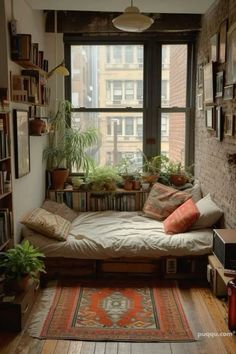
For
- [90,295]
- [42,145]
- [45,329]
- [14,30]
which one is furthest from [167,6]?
Result: [45,329]

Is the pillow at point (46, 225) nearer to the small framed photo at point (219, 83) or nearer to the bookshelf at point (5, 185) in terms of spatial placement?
the bookshelf at point (5, 185)

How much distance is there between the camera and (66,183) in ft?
16.1

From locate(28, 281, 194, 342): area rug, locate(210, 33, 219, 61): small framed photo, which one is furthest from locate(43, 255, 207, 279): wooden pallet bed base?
locate(210, 33, 219, 61): small framed photo

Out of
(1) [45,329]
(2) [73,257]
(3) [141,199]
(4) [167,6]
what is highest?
(4) [167,6]

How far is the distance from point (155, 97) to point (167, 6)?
1.26 m

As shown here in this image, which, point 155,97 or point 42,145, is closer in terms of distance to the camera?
point 42,145

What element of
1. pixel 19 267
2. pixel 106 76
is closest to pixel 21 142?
pixel 19 267

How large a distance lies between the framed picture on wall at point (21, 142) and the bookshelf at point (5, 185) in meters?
0.22

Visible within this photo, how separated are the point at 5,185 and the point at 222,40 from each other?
2.39 metres

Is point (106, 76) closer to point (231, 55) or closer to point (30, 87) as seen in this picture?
point (30, 87)

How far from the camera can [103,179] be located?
4.67m

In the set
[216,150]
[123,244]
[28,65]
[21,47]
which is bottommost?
[123,244]

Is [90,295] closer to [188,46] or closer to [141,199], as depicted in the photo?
[141,199]

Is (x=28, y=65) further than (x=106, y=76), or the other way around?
(x=106, y=76)
